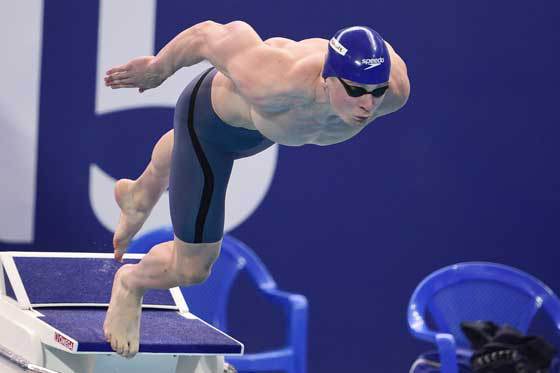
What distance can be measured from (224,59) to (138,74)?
390 mm

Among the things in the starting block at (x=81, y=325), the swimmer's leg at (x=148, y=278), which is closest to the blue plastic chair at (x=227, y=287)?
the starting block at (x=81, y=325)

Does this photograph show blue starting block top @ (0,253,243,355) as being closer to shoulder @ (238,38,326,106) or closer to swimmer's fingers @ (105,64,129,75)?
swimmer's fingers @ (105,64,129,75)

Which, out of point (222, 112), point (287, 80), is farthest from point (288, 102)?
point (222, 112)

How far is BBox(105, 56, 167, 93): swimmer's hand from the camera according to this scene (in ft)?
12.7

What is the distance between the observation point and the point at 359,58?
11.1 feet

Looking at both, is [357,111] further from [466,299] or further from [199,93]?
[466,299]

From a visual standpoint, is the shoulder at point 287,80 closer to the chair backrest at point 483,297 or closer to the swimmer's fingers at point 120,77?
the swimmer's fingers at point 120,77

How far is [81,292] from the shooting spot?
4.95 meters

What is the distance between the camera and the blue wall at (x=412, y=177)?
6.19 m

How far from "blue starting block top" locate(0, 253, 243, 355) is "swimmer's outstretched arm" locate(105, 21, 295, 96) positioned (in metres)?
1.02

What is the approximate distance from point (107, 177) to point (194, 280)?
82.0 inches

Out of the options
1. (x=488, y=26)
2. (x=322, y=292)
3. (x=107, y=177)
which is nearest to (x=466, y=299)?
(x=322, y=292)

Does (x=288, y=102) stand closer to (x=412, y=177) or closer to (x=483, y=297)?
(x=483, y=297)

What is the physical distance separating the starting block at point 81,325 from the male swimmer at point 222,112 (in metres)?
0.17
